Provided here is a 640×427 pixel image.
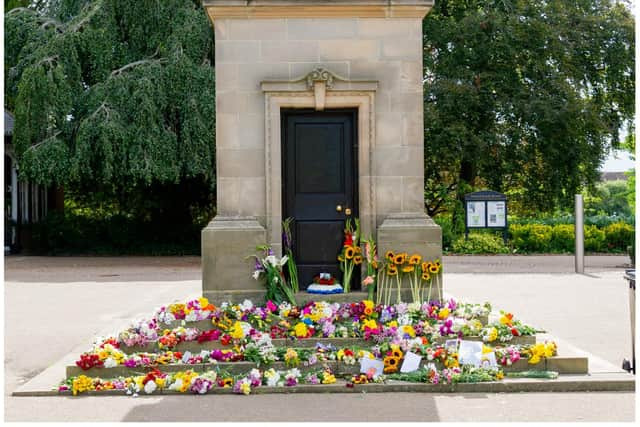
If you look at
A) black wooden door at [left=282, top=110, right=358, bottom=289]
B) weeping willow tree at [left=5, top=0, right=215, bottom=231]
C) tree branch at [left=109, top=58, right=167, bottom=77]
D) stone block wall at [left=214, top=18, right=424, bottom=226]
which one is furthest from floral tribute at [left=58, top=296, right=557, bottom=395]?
tree branch at [left=109, top=58, right=167, bottom=77]

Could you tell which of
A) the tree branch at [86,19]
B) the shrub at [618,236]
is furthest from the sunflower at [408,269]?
the shrub at [618,236]

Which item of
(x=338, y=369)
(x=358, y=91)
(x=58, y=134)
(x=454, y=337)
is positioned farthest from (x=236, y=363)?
(x=58, y=134)

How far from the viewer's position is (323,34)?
912 cm

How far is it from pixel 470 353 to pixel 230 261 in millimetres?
2942

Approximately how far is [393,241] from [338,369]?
2007 millimetres

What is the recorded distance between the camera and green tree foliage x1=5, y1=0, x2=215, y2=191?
2231 centimetres

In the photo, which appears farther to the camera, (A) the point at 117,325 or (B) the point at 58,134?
(B) the point at 58,134

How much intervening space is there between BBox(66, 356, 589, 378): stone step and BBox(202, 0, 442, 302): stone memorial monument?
1.48 meters

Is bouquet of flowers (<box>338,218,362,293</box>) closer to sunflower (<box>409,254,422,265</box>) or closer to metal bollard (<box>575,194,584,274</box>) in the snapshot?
sunflower (<box>409,254,422,265</box>)

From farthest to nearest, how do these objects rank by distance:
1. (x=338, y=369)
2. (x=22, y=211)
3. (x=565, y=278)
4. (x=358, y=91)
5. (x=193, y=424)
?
(x=22, y=211), (x=565, y=278), (x=358, y=91), (x=338, y=369), (x=193, y=424)

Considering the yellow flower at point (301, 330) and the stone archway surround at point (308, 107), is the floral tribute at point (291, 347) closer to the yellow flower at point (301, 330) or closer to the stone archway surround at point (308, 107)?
the yellow flower at point (301, 330)

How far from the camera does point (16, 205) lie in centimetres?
2744

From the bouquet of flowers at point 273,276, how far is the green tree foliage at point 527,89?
18.9m

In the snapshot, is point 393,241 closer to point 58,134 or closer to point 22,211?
point 58,134
